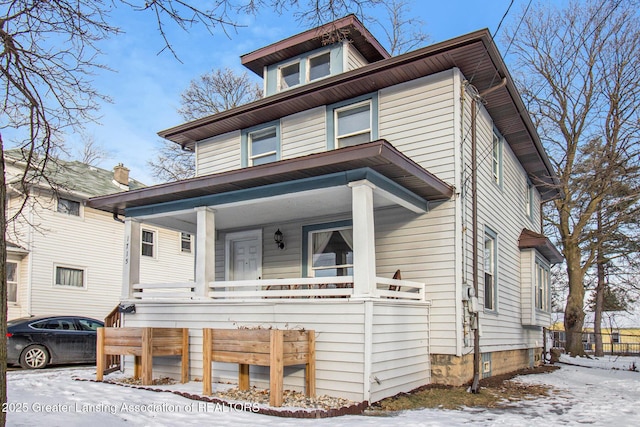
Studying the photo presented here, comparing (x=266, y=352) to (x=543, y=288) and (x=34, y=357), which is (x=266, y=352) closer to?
(x=34, y=357)

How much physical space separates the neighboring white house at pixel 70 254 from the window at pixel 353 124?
Answer: 8719mm

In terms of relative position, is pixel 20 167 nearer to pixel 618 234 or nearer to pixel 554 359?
pixel 554 359

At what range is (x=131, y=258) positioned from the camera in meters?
10.5

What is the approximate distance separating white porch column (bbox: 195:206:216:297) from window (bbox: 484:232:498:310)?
17.5ft

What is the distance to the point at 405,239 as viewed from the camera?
379 inches

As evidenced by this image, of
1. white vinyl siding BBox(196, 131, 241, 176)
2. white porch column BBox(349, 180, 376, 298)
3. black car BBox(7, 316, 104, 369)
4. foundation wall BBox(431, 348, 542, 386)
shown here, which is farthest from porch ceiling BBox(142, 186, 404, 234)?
black car BBox(7, 316, 104, 369)

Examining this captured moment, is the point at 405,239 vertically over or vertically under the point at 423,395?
over

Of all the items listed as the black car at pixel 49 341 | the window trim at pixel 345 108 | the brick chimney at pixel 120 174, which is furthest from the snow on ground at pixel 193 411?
the brick chimney at pixel 120 174

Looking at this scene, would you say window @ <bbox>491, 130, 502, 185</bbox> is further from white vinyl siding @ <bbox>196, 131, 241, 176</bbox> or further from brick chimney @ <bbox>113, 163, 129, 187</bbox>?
brick chimney @ <bbox>113, 163, 129, 187</bbox>

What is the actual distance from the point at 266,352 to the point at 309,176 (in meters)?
2.77

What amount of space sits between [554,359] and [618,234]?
262 inches

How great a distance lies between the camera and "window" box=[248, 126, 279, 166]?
1202cm

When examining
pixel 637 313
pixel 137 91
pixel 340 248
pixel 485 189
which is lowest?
pixel 637 313

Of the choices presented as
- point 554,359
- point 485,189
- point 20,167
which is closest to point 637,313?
point 554,359
